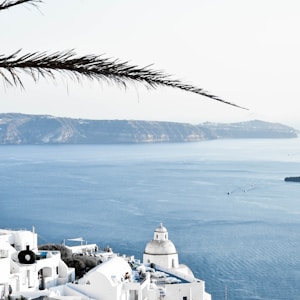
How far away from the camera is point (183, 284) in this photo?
18891 millimetres

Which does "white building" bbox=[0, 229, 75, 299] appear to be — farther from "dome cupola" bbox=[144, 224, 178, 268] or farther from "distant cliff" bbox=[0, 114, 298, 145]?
"distant cliff" bbox=[0, 114, 298, 145]

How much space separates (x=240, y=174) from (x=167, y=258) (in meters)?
63.1

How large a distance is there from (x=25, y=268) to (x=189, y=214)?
112ft

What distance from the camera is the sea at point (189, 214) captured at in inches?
1266

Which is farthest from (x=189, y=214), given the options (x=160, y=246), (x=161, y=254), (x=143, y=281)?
(x=143, y=281)

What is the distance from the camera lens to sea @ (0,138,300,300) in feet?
105

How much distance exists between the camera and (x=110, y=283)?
16.7 meters

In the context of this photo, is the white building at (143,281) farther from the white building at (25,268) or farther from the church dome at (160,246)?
the white building at (25,268)

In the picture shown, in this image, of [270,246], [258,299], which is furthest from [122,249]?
[258,299]

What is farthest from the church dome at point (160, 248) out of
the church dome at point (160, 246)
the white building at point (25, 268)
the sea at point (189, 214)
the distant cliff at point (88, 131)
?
the distant cliff at point (88, 131)

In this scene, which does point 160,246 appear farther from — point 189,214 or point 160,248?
point 189,214

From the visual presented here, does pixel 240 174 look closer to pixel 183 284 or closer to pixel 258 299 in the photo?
pixel 258 299

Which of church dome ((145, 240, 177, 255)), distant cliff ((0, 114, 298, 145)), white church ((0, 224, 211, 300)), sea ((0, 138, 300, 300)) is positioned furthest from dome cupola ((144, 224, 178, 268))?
distant cliff ((0, 114, 298, 145))

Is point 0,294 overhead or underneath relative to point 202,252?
overhead
